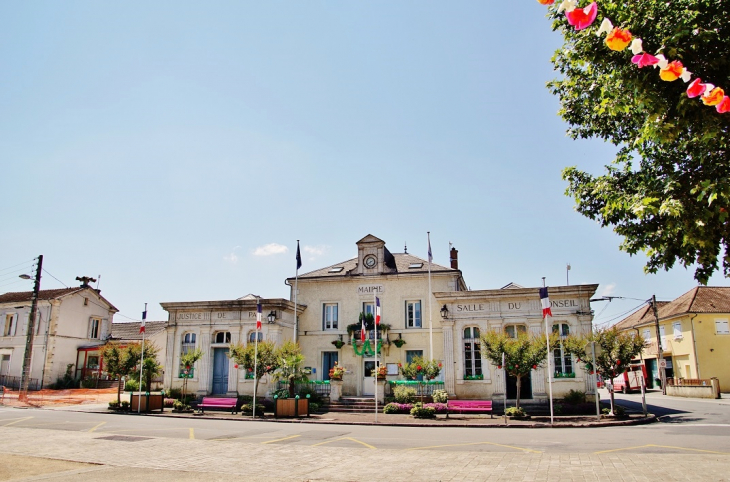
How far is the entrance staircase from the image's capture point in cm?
2528

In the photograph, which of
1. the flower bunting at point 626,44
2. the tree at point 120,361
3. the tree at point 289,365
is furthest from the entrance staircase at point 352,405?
the flower bunting at point 626,44

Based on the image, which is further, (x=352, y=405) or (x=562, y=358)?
(x=352, y=405)

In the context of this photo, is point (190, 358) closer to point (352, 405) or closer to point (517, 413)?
point (352, 405)

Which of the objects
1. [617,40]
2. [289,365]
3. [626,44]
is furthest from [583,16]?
[289,365]

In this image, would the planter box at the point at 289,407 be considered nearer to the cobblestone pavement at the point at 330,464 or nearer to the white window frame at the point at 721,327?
the cobblestone pavement at the point at 330,464

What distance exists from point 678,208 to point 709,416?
19022 millimetres

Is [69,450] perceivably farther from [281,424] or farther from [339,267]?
[339,267]

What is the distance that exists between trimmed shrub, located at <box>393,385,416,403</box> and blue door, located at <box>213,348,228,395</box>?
9983 millimetres

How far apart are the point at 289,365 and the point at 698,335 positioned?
30.9m

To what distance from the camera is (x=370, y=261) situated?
30.6m

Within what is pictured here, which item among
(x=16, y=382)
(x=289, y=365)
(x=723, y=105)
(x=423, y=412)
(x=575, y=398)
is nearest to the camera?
(x=723, y=105)

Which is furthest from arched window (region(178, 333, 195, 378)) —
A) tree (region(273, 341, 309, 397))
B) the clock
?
the clock

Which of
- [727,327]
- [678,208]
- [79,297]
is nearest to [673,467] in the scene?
[678,208]

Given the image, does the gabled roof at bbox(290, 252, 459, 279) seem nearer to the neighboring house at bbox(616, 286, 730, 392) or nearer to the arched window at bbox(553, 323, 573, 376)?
the arched window at bbox(553, 323, 573, 376)
